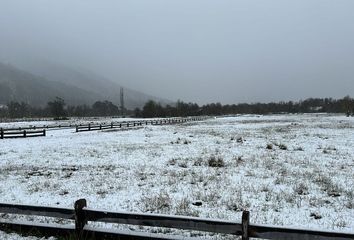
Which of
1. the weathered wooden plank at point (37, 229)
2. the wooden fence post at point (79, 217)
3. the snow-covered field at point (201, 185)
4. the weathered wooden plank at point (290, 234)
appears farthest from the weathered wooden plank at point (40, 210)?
the weathered wooden plank at point (290, 234)

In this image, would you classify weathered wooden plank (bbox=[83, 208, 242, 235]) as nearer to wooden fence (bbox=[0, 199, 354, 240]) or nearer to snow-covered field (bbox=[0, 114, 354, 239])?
wooden fence (bbox=[0, 199, 354, 240])

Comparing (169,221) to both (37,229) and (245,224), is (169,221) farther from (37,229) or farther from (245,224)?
(37,229)

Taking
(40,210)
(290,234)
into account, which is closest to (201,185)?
(40,210)

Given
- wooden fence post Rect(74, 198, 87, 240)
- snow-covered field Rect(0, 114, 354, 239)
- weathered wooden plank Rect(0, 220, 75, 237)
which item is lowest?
A: snow-covered field Rect(0, 114, 354, 239)

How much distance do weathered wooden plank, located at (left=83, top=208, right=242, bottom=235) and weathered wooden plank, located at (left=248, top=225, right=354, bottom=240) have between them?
0.30 m

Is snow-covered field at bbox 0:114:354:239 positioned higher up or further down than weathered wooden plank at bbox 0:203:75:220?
further down

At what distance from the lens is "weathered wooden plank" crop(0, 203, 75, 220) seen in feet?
23.5

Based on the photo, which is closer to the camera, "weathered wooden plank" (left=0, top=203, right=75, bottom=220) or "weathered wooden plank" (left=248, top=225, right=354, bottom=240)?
"weathered wooden plank" (left=248, top=225, right=354, bottom=240)

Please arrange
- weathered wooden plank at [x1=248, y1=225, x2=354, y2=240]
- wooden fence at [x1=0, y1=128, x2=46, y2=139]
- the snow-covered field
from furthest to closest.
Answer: wooden fence at [x1=0, y1=128, x2=46, y2=139] < the snow-covered field < weathered wooden plank at [x1=248, y1=225, x2=354, y2=240]

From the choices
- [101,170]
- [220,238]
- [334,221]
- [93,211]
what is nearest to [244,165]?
[101,170]

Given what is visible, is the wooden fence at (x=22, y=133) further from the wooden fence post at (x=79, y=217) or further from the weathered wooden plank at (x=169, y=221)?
the weathered wooden plank at (x=169, y=221)

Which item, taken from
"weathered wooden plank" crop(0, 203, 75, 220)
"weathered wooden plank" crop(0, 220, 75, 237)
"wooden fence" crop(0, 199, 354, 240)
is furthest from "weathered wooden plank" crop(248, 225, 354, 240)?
"weathered wooden plank" crop(0, 220, 75, 237)

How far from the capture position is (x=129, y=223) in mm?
6828

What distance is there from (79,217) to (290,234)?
13.1 ft
